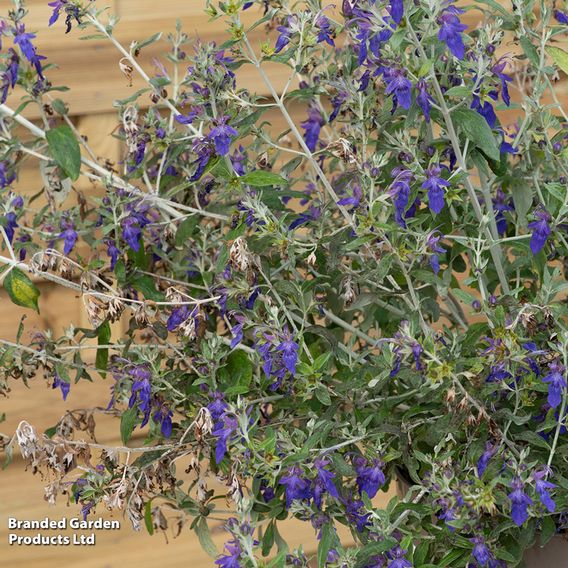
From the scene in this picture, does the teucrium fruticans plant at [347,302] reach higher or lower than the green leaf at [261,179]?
lower

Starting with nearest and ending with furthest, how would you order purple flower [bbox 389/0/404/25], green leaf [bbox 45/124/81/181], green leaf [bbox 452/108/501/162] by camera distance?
1. purple flower [bbox 389/0/404/25]
2. green leaf [bbox 452/108/501/162]
3. green leaf [bbox 45/124/81/181]

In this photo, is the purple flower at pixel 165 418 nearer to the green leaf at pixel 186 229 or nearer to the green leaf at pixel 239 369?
the green leaf at pixel 239 369

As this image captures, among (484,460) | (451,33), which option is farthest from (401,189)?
(484,460)

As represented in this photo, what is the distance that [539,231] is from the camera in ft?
2.96

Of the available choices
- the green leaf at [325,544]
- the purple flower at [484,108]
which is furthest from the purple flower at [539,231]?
the green leaf at [325,544]

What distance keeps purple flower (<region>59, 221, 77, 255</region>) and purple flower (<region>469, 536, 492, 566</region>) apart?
489mm

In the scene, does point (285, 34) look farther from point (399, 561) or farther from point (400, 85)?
point (399, 561)

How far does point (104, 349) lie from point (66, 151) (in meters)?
0.23

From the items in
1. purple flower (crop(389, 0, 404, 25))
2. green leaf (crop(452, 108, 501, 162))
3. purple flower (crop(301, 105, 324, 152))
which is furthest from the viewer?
purple flower (crop(301, 105, 324, 152))

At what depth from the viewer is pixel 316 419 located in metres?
0.95

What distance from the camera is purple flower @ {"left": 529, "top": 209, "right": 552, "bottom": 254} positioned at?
90 centimetres

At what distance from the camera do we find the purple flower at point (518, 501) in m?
0.81

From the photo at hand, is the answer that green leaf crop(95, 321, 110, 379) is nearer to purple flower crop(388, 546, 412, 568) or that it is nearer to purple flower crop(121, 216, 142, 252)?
purple flower crop(121, 216, 142, 252)

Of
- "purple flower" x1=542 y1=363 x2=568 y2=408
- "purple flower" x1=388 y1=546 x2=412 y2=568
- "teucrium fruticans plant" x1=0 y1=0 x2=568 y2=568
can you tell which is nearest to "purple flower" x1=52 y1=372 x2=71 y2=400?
"teucrium fruticans plant" x1=0 y1=0 x2=568 y2=568
